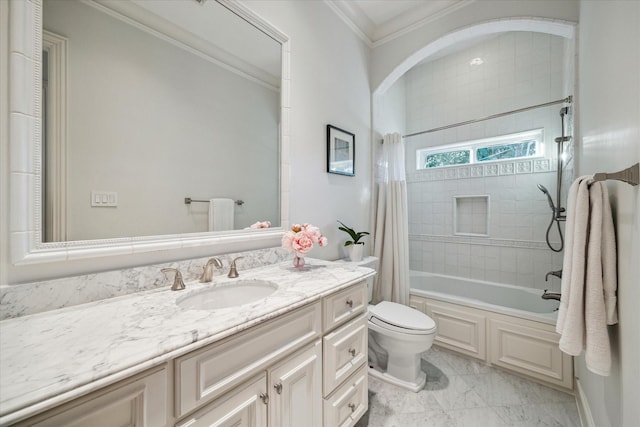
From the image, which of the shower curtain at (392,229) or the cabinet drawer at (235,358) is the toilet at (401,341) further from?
the cabinet drawer at (235,358)

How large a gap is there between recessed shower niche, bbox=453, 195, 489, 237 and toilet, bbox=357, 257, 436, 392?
58.9 inches

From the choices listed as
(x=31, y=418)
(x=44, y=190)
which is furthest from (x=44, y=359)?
(x=44, y=190)

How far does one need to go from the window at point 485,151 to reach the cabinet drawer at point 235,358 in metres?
2.83

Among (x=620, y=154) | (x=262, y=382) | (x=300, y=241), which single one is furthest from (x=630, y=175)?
(x=262, y=382)

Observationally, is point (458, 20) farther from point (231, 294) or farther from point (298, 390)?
point (298, 390)

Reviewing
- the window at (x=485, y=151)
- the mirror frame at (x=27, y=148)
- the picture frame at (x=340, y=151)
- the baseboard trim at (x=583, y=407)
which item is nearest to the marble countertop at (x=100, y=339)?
the mirror frame at (x=27, y=148)

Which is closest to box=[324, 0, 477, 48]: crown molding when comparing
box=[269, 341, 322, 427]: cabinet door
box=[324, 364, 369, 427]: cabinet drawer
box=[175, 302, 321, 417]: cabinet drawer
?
box=[175, 302, 321, 417]: cabinet drawer

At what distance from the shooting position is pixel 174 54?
1124 millimetres

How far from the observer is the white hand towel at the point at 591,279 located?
0.91 m

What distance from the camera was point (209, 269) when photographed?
3.71ft

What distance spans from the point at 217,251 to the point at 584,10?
8.11ft

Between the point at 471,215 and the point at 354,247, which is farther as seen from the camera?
the point at 471,215

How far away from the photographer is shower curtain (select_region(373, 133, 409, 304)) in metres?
2.33

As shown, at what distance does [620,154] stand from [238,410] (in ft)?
5.18
